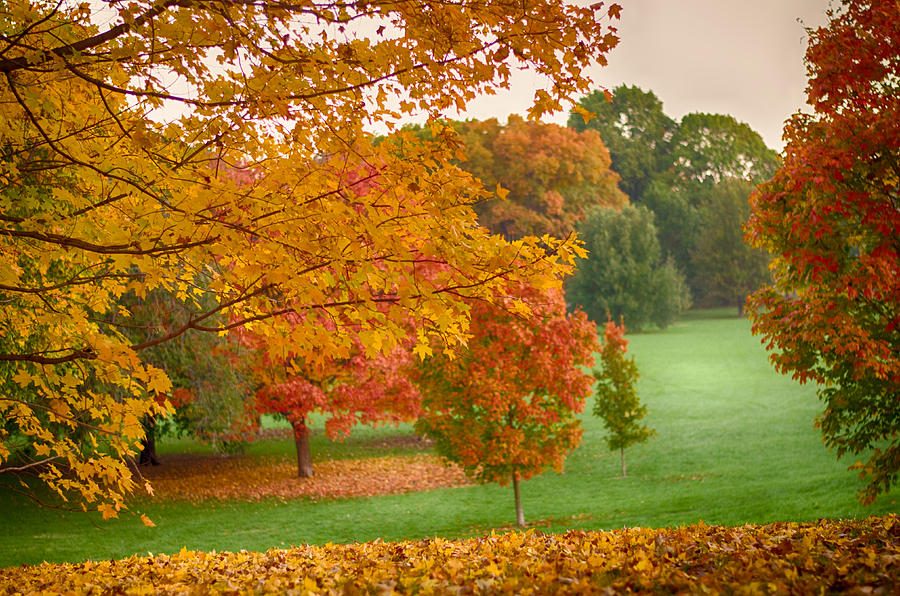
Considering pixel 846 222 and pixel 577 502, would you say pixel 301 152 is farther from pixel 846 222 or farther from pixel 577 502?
pixel 577 502

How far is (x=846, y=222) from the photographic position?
8945 millimetres

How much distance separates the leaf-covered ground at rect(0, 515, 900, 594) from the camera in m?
3.54

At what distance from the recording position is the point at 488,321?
12492mm

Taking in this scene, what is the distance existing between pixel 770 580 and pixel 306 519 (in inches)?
495

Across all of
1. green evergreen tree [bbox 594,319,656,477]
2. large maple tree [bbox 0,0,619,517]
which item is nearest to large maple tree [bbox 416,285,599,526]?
green evergreen tree [bbox 594,319,656,477]

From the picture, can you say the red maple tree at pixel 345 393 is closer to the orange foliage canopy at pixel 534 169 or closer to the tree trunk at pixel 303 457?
the tree trunk at pixel 303 457

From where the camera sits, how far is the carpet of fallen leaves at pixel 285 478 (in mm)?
17328

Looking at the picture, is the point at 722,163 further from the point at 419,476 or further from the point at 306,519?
the point at 306,519

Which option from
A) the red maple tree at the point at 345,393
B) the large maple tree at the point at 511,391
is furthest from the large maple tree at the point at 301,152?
the red maple tree at the point at 345,393

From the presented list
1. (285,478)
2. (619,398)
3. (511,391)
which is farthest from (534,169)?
(511,391)

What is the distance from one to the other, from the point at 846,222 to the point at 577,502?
374 inches

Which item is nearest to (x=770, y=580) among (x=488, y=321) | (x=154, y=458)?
(x=488, y=321)

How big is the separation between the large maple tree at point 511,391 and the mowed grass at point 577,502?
1862 mm

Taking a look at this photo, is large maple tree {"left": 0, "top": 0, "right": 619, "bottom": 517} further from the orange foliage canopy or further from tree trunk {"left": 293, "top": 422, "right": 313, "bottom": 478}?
the orange foliage canopy
